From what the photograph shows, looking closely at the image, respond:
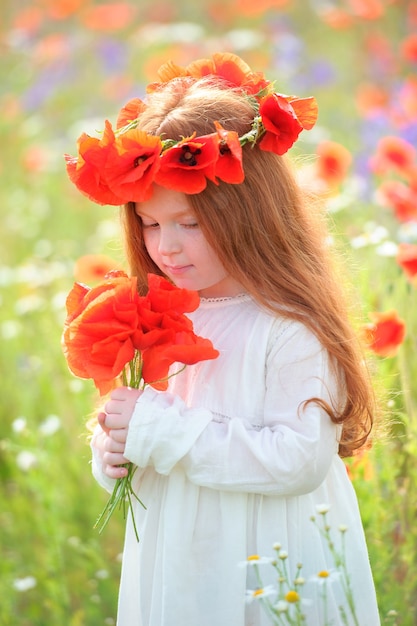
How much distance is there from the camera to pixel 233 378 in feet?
4.90

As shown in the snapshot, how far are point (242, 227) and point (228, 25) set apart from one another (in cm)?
522

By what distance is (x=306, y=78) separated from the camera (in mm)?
5043

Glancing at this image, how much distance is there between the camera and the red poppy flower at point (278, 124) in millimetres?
1436

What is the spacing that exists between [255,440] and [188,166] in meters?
0.45

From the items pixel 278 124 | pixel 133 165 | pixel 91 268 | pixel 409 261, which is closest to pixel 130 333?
pixel 133 165

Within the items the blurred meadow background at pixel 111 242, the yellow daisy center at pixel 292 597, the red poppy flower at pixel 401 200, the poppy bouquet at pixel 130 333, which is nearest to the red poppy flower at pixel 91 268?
the blurred meadow background at pixel 111 242

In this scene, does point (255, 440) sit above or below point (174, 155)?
below

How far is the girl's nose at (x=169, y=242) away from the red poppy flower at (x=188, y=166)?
0.09 m

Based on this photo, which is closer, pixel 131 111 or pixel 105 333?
pixel 105 333

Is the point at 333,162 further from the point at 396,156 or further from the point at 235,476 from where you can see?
the point at 235,476

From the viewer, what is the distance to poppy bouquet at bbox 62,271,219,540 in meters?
1.37

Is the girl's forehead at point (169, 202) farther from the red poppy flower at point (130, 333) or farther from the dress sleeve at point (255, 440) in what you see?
the dress sleeve at point (255, 440)

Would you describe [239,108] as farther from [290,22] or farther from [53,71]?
[290,22]

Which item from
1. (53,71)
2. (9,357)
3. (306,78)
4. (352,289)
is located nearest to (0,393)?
(9,357)
